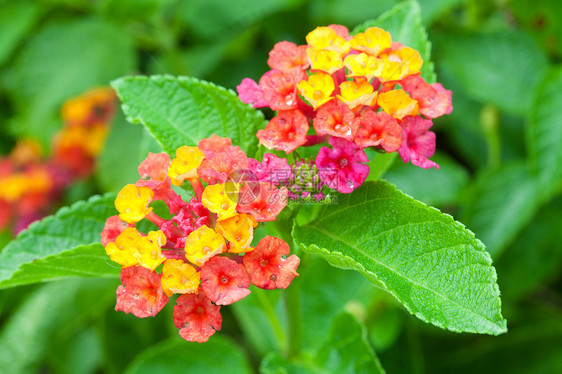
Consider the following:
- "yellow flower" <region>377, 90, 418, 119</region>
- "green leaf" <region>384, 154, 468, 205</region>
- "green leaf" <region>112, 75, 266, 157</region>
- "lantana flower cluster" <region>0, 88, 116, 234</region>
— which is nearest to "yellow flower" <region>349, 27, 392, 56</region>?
"yellow flower" <region>377, 90, 418, 119</region>

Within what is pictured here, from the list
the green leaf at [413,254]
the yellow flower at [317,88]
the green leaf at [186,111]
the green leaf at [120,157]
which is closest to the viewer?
the green leaf at [413,254]

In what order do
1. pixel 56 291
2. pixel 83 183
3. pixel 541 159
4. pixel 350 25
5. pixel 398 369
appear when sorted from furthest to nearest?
pixel 83 183 → pixel 350 25 → pixel 56 291 → pixel 398 369 → pixel 541 159

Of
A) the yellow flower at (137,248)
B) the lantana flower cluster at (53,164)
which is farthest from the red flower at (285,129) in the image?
the lantana flower cluster at (53,164)

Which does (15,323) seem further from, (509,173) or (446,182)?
(509,173)

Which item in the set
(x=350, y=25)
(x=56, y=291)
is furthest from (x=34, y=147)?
(x=350, y=25)

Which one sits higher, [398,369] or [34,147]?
[34,147]

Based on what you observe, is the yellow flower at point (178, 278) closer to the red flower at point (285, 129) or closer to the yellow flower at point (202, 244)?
the yellow flower at point (202, 244)

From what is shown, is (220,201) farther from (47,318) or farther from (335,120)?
(47,318)
